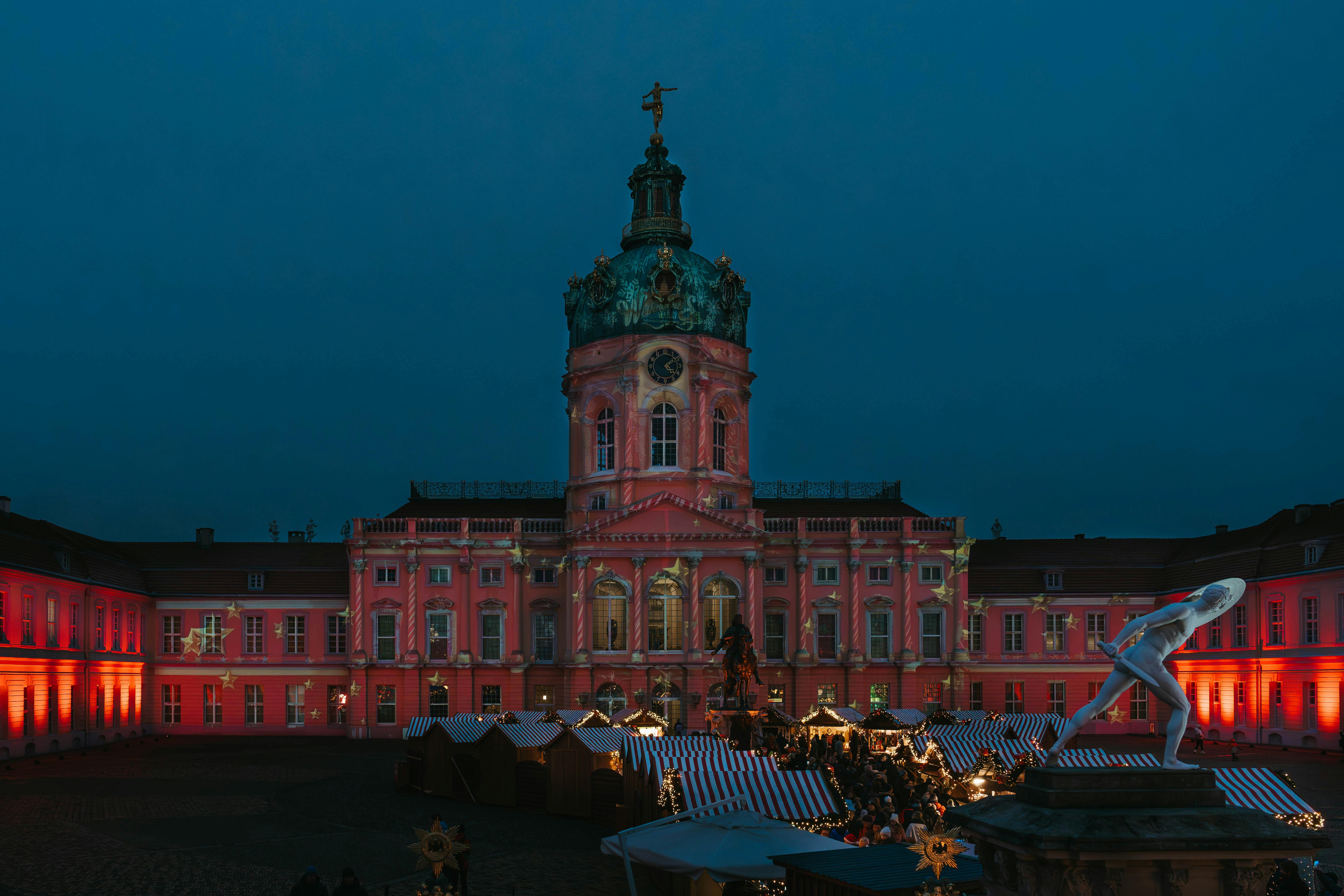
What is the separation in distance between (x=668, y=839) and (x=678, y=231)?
191 feet

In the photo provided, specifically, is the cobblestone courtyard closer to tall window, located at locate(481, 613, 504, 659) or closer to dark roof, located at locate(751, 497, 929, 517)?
tall window, located at locate(481, 613, 504, 659)

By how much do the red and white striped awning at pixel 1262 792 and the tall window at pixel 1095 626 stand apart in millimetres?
48160

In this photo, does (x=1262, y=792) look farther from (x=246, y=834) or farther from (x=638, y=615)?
(x=638, y=615)

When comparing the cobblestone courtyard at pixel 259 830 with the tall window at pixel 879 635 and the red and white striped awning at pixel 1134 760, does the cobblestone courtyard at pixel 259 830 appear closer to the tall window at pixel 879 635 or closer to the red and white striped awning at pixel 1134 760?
the red and white striped awning at pixel 1134 760

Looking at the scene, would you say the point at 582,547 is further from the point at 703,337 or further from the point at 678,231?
the point at 678,231

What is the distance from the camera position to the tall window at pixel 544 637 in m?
68.6

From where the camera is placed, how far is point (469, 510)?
76562 mm

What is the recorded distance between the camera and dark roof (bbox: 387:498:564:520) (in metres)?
75.5

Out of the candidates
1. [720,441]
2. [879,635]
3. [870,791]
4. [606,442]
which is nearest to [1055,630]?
[879,635]

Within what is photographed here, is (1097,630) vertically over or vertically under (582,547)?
under

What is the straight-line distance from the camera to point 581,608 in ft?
216

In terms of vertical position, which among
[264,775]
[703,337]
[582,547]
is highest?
[703,337]

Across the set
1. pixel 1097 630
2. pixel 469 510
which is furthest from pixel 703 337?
pixel 1097 630

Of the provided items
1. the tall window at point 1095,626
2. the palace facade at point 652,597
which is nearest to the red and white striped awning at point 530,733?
the palace facade at point 652,597
